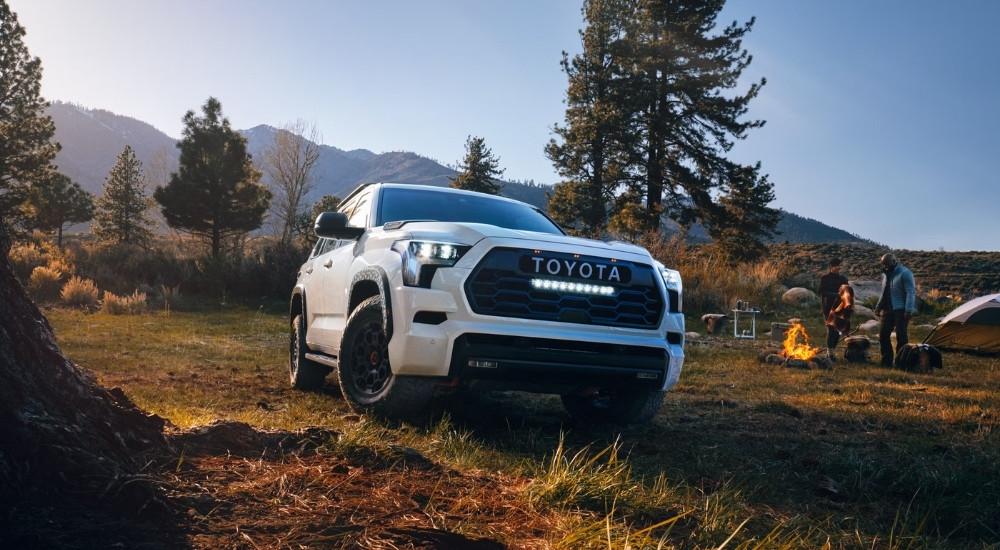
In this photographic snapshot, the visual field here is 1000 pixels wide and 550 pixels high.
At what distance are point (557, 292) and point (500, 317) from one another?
0.44 metres

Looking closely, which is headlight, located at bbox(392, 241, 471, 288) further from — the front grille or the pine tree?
the pine tree

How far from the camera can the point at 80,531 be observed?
1922 mm

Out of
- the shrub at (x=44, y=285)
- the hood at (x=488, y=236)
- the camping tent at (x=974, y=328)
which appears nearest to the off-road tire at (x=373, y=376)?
the hood at (x=488, y=236)

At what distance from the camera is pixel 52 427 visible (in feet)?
7.39

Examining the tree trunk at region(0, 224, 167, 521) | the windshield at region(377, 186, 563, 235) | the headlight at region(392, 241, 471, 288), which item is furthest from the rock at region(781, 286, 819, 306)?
the tree trunk at region(0, 224, 167, 521)

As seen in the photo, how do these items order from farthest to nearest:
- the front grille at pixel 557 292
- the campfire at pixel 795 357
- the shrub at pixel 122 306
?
the shrub at pixel 122 306
the campfire at pixel 795 357
the front grille at pixel 557 292

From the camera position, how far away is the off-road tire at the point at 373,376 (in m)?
4.60

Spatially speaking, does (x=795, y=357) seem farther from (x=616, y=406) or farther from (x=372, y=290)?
(x=372, y=290)

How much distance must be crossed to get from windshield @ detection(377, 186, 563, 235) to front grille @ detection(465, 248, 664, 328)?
1258mm

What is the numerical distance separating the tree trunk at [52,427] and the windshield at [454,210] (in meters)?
3.29

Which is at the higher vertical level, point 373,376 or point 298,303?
point 298,303

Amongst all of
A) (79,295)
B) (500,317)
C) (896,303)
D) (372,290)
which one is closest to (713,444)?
(500,317)

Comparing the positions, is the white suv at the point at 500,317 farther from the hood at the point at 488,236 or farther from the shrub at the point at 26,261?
the shrub at the point at 26,261

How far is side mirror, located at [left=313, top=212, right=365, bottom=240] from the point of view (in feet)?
18.1
